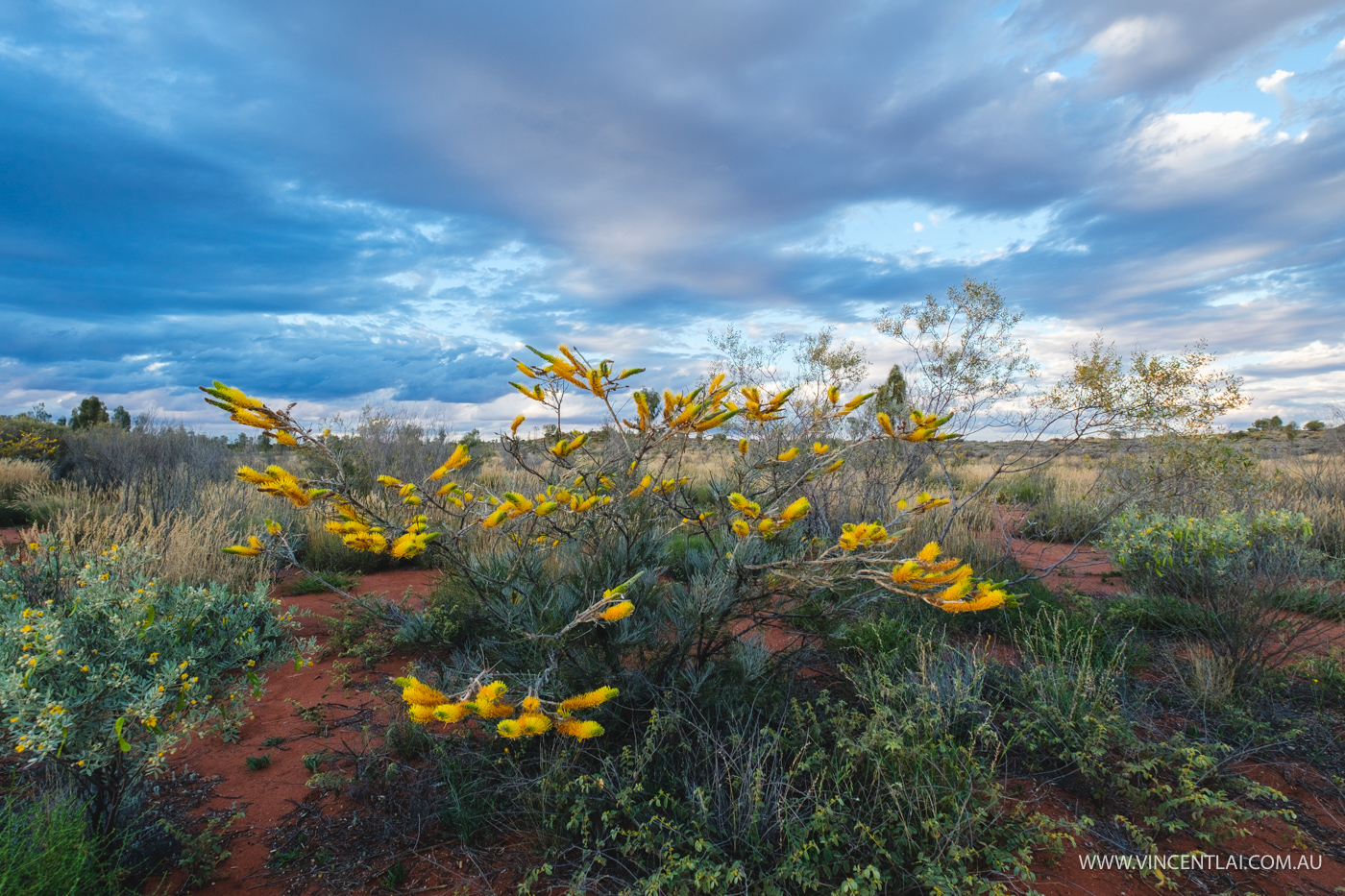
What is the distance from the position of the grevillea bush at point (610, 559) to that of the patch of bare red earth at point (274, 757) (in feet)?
1.93

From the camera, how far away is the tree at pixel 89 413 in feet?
61.0

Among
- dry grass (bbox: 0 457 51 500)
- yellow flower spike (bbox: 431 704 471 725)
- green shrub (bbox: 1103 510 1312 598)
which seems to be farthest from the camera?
dry grass (bbox: 0 457 51 500)

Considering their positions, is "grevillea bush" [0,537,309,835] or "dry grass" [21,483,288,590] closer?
"grevillea bush" [0,537,309,835]

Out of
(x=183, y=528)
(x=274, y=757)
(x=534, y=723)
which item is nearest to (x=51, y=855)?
(x=274, y=757)

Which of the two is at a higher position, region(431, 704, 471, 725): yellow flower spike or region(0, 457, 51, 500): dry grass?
region(0, 457, 51, 500): dry grass

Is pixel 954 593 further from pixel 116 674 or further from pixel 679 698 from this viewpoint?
pixel 116 674

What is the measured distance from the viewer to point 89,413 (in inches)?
736

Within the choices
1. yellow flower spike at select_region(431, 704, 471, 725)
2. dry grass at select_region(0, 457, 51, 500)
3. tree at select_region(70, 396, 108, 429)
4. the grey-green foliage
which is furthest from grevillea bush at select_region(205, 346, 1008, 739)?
tree at select_region(70, 396, 108, 429)

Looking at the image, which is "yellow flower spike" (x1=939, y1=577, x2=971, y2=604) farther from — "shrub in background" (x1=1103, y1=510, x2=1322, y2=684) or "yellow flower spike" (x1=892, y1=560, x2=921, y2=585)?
"shrub in background" (x1=1103, y1=510, x2=1322, y2=684)

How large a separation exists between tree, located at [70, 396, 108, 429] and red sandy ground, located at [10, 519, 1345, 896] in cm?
2179

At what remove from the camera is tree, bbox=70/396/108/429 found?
18.6 m

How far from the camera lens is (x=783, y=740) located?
2523 millimetres

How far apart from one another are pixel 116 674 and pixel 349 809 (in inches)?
41.9

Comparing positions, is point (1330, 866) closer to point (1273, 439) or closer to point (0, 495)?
point (0, 495)
